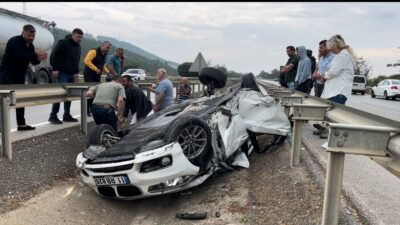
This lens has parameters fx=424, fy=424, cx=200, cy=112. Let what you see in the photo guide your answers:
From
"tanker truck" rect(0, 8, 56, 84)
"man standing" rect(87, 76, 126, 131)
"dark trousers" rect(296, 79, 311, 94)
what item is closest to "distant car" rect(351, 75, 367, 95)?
"tanker truck" rect(0, 8, 56, 84)

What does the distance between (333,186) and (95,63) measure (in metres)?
7.95

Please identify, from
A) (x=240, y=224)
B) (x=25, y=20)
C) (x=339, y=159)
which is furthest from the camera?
(x=25, y=20)

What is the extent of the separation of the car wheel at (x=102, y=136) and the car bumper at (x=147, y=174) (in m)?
0.79

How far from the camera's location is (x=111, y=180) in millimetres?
4953

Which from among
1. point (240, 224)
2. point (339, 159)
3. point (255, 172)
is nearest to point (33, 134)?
point (255, 172)

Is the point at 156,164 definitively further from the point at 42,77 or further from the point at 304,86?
the point at 42,77

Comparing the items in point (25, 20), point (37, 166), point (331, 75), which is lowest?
point (37, 166)

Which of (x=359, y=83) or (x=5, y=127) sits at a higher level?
(x=5, y=127)

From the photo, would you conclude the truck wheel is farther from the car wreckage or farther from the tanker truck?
the car wreckage

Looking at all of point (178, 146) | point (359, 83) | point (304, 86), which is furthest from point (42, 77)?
point (359, 83)

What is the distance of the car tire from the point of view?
5203mm

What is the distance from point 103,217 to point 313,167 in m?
2.67

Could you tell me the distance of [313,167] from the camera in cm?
537

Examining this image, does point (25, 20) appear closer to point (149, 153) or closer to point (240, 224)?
point (149, 153)
